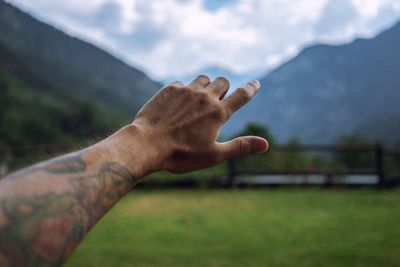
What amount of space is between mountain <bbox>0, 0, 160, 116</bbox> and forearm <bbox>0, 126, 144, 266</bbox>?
138ft

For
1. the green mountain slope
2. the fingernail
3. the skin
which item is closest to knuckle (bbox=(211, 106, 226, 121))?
the skin

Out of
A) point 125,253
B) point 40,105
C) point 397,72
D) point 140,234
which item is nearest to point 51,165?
point 125,253

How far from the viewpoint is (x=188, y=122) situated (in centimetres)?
91

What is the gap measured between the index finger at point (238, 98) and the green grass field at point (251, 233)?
2.41 meters

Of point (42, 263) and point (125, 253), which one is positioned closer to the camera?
point (42, 263)

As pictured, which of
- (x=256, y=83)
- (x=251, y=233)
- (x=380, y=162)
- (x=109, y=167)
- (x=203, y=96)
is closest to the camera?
(x=109, y=167)

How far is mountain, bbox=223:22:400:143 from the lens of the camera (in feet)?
198

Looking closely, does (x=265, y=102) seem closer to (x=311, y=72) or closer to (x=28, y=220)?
(x=311, y=72)

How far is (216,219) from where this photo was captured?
4.93m

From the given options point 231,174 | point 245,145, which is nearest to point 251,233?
point 245,145

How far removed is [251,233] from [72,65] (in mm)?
60447

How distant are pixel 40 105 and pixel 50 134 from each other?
278 inches

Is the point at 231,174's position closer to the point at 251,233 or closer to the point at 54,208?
the point at 251,233

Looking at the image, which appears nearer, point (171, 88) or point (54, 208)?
point (54, 208)
